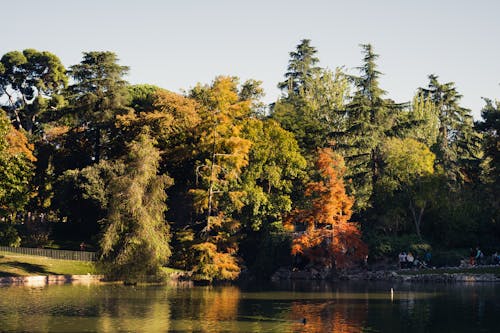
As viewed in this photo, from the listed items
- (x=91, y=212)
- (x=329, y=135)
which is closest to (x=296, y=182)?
(x=329, y=135)

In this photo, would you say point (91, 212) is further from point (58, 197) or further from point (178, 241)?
point (178, 241)

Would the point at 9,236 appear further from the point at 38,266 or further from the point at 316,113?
the point at 316,113

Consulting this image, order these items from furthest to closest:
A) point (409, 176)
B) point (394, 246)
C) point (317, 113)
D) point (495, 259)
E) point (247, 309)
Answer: point (317, 113), point (409, 176), point (394, 246), point (495, 259), point (247, 309)

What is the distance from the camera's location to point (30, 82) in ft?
333

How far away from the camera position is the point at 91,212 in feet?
226

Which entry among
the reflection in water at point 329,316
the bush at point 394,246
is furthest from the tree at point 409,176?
the reflection in water at point 329,316

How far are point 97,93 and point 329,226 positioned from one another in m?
30.1

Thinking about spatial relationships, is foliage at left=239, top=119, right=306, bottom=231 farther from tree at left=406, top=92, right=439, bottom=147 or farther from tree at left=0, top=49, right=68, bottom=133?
tree at left=0, top=49, right=68, bottom=133

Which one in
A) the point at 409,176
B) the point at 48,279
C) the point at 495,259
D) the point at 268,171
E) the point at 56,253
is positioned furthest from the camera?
the point at 409,176

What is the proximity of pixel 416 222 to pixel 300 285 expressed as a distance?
19217mm

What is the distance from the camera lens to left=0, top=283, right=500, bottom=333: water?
30.2 metres

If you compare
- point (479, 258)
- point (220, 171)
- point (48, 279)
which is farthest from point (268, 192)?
point (48, 279)

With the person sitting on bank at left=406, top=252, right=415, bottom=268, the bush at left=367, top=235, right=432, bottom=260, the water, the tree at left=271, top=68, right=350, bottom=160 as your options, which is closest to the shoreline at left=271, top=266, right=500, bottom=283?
the person sitting on bank at left=406, top=252, right=415, bottom=268

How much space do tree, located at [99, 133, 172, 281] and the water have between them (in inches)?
137
